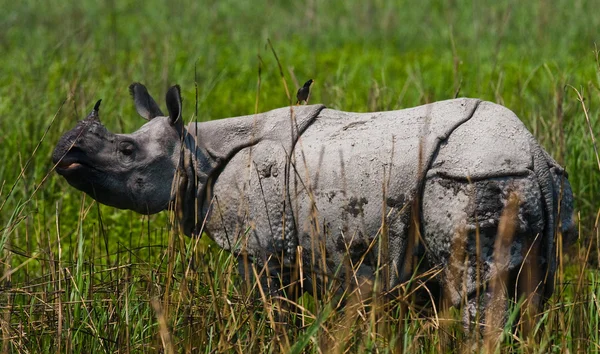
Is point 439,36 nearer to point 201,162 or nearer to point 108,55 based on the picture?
point 108,55

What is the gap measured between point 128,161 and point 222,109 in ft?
14.8

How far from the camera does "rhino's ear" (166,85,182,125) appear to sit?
4.54 metres

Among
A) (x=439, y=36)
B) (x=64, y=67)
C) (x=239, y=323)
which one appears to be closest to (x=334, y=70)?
(x=439, y=36)

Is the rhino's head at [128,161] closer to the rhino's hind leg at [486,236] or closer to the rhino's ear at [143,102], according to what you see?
the rhino's ear at [143,102]

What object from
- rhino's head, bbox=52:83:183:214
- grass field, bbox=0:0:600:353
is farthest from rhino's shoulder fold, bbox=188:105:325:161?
grass field, bbox=0:0:600:353

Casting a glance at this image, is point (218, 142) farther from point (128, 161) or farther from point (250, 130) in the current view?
point (128, 161)

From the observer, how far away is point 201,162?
4.57 meters

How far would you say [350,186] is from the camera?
4.22 metres

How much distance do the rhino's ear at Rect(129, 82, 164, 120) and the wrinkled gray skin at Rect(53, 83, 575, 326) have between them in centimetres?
14

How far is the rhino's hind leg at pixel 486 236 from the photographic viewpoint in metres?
4.00

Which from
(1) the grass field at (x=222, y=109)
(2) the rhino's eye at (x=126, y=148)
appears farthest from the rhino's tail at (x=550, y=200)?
(2) the rhino's eye at (x=126, y=148)

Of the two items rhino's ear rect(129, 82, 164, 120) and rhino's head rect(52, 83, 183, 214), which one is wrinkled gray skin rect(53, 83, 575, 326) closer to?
rhino's head rect(52, 83, 183, 214)

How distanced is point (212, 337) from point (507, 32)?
8620 mm

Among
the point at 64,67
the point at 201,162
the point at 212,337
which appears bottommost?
the point at 212,337
